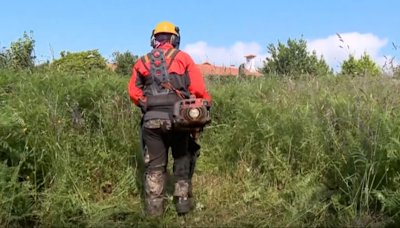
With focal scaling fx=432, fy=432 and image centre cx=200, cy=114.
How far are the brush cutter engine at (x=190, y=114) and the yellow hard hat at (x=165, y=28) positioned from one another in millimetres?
846

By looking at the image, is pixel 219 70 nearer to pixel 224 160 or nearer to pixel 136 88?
pixel 224 160

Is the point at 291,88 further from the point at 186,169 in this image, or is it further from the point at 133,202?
the point at 133,202

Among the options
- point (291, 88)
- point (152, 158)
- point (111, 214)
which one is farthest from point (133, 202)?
point (291, 88)

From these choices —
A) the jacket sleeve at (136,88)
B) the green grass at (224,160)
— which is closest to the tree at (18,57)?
the green grass at (224,160)

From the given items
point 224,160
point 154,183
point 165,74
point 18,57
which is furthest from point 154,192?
point 18,57

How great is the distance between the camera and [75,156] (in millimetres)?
5172

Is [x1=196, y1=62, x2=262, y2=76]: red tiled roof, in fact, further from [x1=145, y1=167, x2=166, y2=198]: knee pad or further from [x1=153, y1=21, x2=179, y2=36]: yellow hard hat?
[x1=145, y1=167, x2=166, y2=198]: knee pad

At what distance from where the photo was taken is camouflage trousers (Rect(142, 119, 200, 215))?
15.2 feet

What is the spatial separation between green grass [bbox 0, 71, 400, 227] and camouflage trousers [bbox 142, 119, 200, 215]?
162 mm

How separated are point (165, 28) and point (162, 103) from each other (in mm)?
850

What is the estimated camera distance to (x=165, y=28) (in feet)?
15.6

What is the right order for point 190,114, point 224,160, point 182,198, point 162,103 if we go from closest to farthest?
point 190,114, point 162,103, point 182,198, point 224,160

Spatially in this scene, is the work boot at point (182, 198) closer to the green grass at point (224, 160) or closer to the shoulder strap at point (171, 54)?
the green grass at point (224, 160)

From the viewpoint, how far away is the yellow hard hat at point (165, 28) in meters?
4.76
